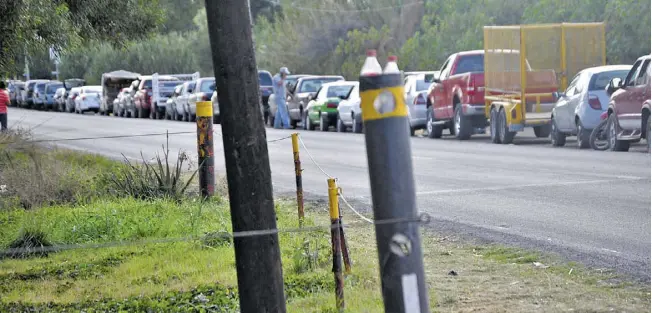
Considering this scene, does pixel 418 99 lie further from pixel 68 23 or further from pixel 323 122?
pixel 68 23

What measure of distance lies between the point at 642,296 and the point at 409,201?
4.09 meters

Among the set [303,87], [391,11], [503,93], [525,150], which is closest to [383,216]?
[525,150]

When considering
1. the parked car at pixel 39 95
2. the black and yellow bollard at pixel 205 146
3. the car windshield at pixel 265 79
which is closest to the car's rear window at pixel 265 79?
the car windshield at pixel 265 79

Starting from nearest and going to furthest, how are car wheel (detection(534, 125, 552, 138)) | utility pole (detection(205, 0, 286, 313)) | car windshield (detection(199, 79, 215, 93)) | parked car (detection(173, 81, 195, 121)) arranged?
utility pole (detection(205, 0, 286, 313))
car wheel (detection(534, 125, 552, 138))
car windshield (detection(199, 79, 215, 93))
parked car (detection(173, 81, 195, 121))

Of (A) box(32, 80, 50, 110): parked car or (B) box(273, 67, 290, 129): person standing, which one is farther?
(A) box(32, 80, 50, 110): parked car

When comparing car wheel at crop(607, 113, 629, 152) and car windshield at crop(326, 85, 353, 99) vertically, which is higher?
car windshield at crop(326, 85, 353, 99)

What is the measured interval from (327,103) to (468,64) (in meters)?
7.55

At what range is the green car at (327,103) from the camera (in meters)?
35.6

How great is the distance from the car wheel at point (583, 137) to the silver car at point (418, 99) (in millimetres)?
8096

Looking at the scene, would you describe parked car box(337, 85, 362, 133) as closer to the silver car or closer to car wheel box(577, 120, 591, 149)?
the silver car

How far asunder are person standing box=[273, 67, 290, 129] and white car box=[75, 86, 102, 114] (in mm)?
25276

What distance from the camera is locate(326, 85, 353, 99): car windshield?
35.7 metres

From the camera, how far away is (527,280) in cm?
831

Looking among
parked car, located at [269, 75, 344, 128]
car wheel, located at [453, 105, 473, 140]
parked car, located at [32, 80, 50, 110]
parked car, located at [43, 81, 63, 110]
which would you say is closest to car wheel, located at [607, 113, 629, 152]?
car wheel, located at [453, 105, 473, 140]
